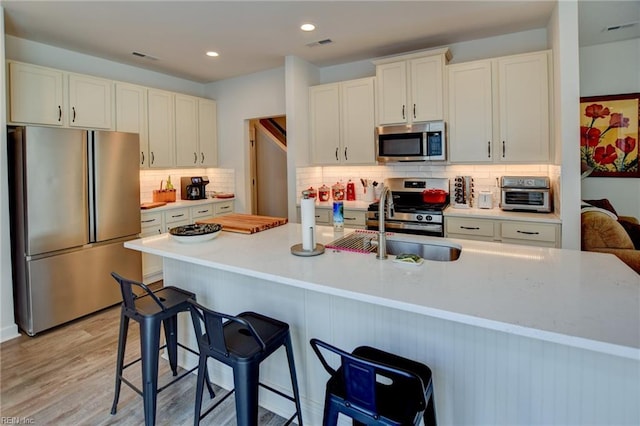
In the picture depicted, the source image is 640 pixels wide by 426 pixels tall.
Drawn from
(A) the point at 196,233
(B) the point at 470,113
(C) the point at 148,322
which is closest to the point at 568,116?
(B) the point at 470,113

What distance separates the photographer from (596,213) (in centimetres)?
298

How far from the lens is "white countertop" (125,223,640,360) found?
102 centimetres

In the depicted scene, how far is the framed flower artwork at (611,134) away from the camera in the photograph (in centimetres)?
395

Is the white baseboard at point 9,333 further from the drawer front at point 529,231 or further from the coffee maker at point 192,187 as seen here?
the drawer front at point 529,231

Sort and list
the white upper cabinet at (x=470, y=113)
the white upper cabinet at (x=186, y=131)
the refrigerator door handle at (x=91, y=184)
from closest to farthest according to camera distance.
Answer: the refrigerator door handle at (x=91, y=184)
the white upper cabinet at (x=470, y=113)
the white upper cabinet at (x=186, y=131)

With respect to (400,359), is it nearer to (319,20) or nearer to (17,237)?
(319,20)

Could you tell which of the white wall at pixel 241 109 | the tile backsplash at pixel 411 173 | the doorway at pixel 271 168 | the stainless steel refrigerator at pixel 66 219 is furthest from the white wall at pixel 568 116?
the doorway at pixel 271 168

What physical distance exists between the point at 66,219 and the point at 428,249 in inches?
123

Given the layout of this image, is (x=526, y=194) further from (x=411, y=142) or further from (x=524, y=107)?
(x=411, y=142)

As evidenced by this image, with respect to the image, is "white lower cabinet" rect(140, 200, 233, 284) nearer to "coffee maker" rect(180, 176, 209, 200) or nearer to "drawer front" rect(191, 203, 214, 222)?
"drawer front" rect(191, 203, 214, 222)

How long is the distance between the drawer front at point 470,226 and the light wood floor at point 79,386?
239cm

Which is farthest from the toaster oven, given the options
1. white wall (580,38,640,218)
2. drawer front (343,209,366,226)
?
drawer front (343,209,366,226)

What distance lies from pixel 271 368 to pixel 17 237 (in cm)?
266

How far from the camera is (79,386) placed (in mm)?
2299
